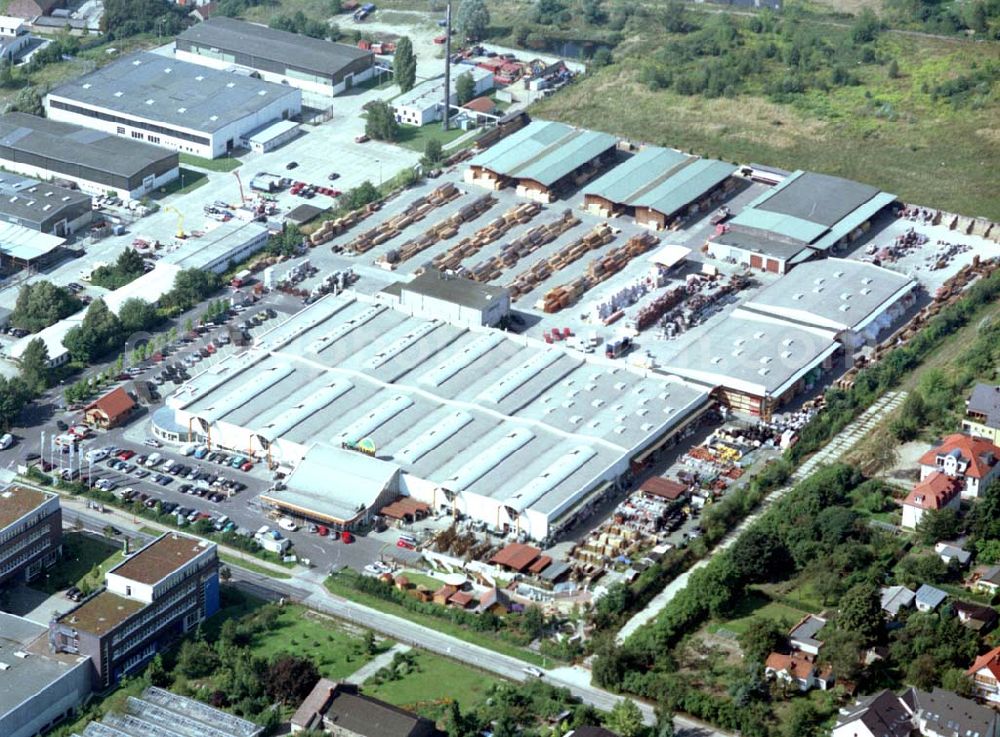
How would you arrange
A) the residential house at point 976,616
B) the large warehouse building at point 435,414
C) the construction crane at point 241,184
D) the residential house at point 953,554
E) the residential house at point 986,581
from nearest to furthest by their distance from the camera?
1. the residential house at point 976,616
2. the residential house at point 986,581
3. the residential house at point 953,554
4. the large warehouse building at point 435,414
5. the construction crane at point 241,184

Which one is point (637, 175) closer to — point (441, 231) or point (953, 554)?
point (441, 231)

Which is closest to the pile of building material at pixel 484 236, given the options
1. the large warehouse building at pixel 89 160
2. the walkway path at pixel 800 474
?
the large warehouse building at pixel 89 160

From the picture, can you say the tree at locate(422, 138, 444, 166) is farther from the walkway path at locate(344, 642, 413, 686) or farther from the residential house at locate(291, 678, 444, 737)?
the residential house at locate(291, 678, 444, 737)

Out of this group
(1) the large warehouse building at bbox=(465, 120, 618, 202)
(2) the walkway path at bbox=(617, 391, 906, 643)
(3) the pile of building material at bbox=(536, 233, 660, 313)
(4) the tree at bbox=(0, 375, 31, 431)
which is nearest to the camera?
(2) the walkway path at bbox=(617, 391, 906, 643)

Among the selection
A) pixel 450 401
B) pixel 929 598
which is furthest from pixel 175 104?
pixel 929 598

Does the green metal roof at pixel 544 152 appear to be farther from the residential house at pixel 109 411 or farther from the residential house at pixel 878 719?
the residential house at pixel 878 719

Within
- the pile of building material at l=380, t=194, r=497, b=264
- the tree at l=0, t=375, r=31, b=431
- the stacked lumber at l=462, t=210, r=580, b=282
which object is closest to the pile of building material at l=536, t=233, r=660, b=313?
the stacked lumber at l=462, t=210, r=580, b=282

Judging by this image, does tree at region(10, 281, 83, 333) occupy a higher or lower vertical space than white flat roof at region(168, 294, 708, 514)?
lower
